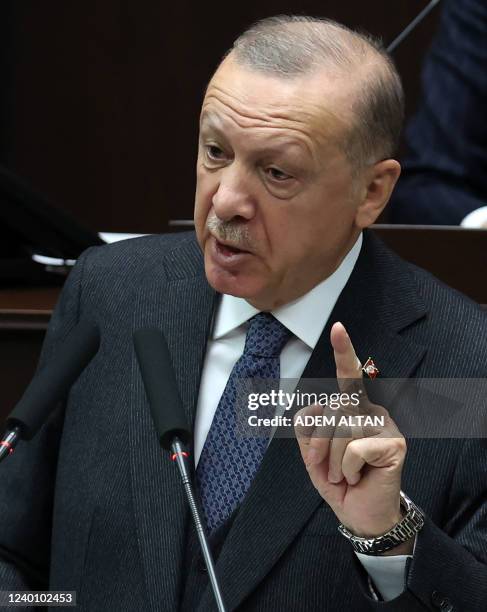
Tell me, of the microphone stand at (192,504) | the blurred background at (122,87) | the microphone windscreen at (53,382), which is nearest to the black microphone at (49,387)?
the microphone windscreen at (53,382)

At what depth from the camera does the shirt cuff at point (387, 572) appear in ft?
3.89

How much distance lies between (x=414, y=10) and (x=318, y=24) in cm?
177

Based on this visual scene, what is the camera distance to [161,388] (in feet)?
3.43

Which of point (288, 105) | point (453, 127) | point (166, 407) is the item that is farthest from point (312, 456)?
point (453, 127)

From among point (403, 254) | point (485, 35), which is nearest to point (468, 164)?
point (485, 35)

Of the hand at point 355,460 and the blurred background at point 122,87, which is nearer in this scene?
the hand at point 355,460

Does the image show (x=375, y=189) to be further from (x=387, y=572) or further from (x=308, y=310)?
(x=387, y=572)

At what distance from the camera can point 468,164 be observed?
2545 mm

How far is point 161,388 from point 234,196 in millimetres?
294

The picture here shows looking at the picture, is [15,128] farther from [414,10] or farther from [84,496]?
[84,496]

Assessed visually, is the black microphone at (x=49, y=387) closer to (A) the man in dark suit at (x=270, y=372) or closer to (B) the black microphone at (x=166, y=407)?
(B) the black microphone at (x=166, y=407)

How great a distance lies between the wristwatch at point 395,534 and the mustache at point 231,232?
0.30m

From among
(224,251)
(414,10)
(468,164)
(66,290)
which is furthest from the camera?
(414,10)

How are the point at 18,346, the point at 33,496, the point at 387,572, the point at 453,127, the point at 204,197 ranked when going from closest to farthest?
1. the point at 387,572
2. the point at 204,197
3. the point at 33,496
4. the point at 18,346
5. the point at 453,127
